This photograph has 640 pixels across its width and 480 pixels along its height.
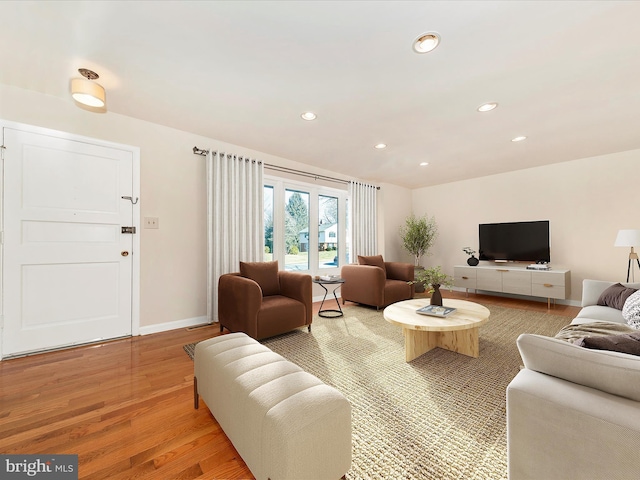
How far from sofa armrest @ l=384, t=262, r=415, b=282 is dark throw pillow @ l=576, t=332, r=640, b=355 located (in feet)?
11.6

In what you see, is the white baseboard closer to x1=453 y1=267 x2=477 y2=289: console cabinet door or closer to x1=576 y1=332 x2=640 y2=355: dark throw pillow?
x1=576 y1=332 x2=640 y2=355: dark throw pillow

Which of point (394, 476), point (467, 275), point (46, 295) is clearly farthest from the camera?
point (467, 275)

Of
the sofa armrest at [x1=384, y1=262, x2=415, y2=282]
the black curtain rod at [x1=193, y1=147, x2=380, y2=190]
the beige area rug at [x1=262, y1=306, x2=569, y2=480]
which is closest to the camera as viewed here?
the beige area rug at [x1=262, y1=306, x2=569, y2=480]

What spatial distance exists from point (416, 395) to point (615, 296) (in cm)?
231

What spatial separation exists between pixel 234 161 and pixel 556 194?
17.6 ft

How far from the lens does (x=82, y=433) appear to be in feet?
5.03

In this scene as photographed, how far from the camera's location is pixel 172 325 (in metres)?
3.32

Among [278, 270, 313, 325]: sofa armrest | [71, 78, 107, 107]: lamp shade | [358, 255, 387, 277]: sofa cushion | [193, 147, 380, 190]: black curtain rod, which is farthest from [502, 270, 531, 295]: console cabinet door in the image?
[71, 78, 107, 107]: lamp shade

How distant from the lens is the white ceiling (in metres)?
1.63

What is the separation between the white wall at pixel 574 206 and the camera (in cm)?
411

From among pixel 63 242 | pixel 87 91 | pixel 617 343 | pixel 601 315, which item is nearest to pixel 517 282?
pixel 601 315

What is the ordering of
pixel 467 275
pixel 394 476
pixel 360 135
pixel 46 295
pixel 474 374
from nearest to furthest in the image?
pixel 394 476
pixel 474 374
pixel 46 295
pixel 360 135
pixel 467 275

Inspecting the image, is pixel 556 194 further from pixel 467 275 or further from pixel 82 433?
pixel 82 433

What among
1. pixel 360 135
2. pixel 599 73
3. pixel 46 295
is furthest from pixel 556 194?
pixel 46 295
